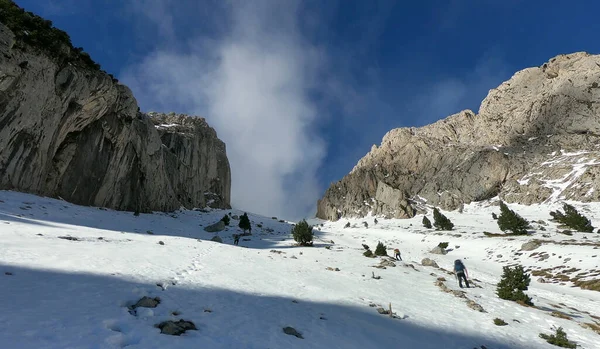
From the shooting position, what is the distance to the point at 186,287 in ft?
40.1

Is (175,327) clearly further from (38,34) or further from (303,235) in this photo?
(38,34)

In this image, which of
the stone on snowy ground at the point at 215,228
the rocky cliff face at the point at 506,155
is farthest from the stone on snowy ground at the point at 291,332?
the rocky cliff face at the point at 506,155

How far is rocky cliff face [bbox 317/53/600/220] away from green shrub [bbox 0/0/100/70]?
317ft

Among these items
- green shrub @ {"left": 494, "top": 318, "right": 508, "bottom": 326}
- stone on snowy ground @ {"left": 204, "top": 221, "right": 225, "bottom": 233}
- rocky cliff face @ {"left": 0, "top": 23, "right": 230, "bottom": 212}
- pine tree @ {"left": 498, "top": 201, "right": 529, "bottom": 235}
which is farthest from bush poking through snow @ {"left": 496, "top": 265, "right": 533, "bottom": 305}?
rocky cliff face @ {"left": 0, "top": 23, "right": 230, "bottom": 212}

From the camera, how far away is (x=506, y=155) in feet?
367

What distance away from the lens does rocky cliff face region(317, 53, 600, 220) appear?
9462cm

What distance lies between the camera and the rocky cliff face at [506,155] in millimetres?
94625

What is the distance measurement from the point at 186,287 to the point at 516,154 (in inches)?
5148

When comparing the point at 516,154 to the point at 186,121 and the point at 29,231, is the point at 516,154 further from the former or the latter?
the point at 29,231

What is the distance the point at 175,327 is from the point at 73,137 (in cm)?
4833

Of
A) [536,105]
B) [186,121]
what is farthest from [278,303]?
[536,105]

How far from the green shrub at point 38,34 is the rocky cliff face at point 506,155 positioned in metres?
96.5

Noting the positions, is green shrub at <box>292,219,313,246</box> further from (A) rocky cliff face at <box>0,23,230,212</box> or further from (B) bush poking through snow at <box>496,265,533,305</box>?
(A) rocky cliff face at <box>0,23,230,212</box>

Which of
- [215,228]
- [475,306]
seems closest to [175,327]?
[475,306]
